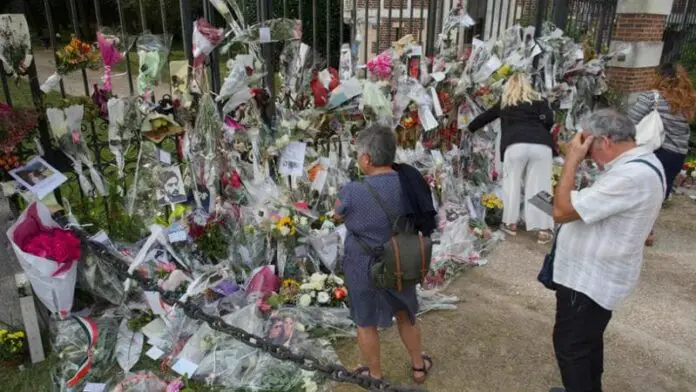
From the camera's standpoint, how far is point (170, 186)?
348 cm

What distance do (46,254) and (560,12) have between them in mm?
5835

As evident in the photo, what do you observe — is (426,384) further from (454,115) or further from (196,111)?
(454,115)

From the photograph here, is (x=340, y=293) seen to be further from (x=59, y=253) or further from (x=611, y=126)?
(x=611, y=126)

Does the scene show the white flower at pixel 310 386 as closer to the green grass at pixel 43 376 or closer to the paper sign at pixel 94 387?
the green grass at pixel 43 376

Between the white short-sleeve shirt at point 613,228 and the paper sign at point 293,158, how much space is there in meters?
1.95

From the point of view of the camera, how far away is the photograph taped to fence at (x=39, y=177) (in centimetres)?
299

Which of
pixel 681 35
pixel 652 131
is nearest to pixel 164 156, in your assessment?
pixel 652 131

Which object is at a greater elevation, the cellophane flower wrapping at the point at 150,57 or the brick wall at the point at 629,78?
the cellophane flower wrapping at the point at 150,57

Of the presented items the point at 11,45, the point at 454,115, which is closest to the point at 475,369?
the point at 454,115

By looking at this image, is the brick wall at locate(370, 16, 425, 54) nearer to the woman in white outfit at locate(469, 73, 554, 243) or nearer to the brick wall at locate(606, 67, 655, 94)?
the woman in white outfit at locate(469, 73, 554, 243)

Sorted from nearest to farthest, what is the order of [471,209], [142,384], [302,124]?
1. [142,384]
2. [302,124]
3. [471,209]

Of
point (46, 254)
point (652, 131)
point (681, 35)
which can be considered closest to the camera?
point (46, 254)

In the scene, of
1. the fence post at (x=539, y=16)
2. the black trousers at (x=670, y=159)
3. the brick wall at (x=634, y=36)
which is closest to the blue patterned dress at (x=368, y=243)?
the black trousers at (x=670, y=159)

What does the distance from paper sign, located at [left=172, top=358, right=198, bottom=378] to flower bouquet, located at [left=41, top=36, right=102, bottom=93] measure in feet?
5.72
